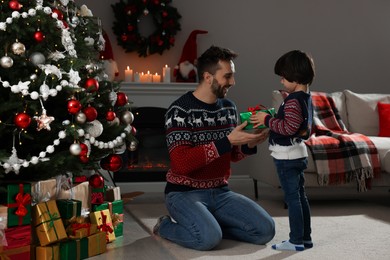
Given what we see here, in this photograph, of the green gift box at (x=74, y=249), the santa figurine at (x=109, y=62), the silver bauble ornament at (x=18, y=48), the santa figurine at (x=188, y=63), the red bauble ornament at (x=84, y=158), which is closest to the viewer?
the silver bauble ornament at (x=18, y=48)

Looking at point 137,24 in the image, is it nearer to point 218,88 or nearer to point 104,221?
point 218,88

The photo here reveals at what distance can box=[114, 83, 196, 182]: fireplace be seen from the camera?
221 inches

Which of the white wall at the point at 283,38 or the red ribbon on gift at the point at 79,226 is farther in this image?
the white wall at the point at 283,38

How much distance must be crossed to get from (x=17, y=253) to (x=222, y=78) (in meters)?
1.27

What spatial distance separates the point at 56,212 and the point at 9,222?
0.79 feet

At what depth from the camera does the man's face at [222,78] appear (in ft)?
10.1

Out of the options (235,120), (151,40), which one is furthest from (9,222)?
(151,40)

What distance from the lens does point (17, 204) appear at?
8.27 feet

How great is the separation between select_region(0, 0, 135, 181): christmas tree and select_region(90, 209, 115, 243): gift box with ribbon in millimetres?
233

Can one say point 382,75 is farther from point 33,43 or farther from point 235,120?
point 33,43

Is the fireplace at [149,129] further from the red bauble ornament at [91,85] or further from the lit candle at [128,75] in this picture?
the red bauble ornament at [91,85]

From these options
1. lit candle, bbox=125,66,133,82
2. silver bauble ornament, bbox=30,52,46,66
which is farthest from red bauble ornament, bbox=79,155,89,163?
lit candle, bbox=125,66,133,82

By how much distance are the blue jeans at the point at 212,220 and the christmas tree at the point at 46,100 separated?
0.46 m

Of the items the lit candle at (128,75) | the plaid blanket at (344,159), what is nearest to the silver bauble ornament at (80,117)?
the plaid blanket at (344,159)
